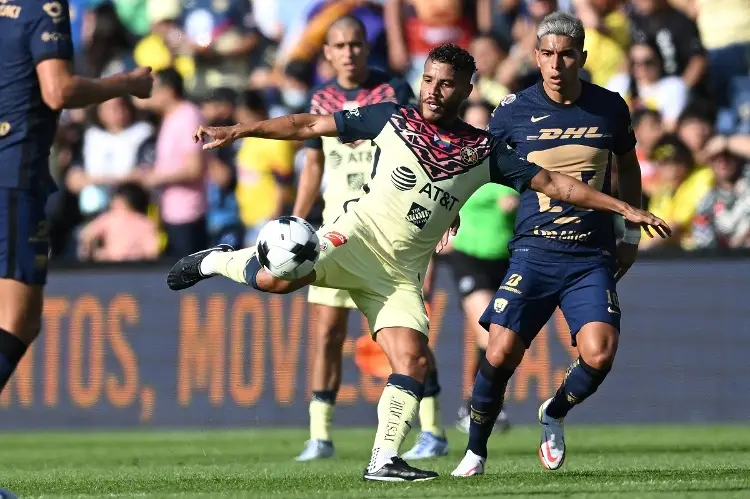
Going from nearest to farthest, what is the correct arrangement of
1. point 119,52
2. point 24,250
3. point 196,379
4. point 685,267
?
point 24,250, point 685,267, point 196,379, point 119,52

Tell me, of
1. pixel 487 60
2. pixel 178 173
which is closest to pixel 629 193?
pixel 487 60

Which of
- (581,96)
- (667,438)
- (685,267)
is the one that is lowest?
(667,438)

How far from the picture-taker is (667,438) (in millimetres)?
12086

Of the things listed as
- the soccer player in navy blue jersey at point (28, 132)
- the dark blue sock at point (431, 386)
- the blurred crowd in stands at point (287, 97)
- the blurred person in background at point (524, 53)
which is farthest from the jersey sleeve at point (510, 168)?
the blurred person in background at point (524, 53)

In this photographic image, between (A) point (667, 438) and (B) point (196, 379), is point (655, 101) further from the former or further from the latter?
(B) point (196, 379)

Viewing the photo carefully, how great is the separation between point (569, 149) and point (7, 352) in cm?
344

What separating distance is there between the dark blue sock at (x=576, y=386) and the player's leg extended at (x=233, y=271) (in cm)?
166

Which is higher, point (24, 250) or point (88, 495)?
point (24, 250)

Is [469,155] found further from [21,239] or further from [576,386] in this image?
[21,239]

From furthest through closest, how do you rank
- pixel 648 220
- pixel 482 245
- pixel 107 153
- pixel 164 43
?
pixel 164 43
pixel 107 153
pixel 482 245
pixel 648 220

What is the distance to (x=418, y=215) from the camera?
26.1 ft

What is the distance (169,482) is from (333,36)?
3776 millimetres

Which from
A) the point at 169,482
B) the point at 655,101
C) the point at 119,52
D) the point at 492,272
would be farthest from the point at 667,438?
the point at 119,52

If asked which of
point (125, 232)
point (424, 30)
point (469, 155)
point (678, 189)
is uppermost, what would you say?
point (424, 30)
